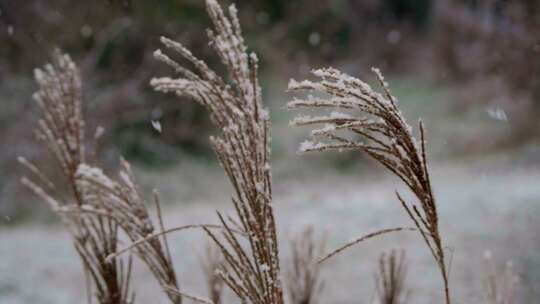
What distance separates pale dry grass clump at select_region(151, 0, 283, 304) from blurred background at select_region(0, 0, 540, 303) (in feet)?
8.12

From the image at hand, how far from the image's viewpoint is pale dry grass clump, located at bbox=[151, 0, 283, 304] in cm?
A: 154

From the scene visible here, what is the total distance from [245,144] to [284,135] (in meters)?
8.90

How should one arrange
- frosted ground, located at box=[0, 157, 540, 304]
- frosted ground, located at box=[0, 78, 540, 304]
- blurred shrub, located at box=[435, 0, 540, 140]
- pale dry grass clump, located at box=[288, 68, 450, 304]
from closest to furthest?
pale dry grass clump, located at box=[288, 68, 450, 304]
frosted ground, located at box=[0, 157, 540, 304]
frosted ground, located at box=[0, 78, 540, 304]
blurred shrub, located at box=[435, 0, 540, 140]

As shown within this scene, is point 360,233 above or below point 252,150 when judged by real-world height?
above

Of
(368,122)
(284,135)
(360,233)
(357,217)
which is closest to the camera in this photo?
(368,122)

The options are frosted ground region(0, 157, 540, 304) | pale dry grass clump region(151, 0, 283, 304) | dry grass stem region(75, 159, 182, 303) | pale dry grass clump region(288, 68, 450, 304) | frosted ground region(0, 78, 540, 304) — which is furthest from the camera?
frosted ground region(0, 78, 540, 304)

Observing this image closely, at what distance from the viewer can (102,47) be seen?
8.39m

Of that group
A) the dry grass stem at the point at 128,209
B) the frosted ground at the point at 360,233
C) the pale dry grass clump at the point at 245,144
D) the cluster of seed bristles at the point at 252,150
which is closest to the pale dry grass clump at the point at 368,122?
the cluster of seed bristles at the point at 252,150

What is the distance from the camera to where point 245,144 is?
5.06 ft

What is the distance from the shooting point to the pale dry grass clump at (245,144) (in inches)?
60.7

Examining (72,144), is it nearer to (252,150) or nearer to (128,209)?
(128,209)

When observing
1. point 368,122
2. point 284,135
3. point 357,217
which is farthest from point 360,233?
point 284,135

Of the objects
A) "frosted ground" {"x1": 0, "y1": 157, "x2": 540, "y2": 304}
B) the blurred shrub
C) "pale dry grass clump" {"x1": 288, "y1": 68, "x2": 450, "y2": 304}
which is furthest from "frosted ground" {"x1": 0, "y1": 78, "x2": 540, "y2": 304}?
the blurred shrub

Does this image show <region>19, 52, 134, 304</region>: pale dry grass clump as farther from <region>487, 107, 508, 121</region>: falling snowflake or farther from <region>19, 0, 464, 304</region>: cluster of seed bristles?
<region>487, 107, 508, 121</region>: falling snowflake
